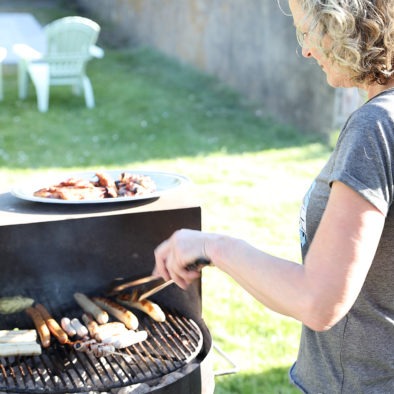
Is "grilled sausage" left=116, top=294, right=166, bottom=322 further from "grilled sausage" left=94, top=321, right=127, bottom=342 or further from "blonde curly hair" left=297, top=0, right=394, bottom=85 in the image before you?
"blonde curly hair" left=297, top=0, right=394, bottom=85

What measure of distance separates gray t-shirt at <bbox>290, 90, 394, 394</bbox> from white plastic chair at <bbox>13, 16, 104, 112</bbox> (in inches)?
355

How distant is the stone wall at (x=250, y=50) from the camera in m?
9.05

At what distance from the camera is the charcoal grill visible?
233cm

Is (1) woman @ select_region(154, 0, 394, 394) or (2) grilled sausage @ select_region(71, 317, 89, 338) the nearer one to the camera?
(1) woman @ select_region(154, 0, 394, 394)

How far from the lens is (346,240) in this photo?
4.34 feet

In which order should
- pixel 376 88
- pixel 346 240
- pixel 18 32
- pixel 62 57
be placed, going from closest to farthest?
pixel 346 240
pixel 376 88
pixel 62 57
pixel 18 32

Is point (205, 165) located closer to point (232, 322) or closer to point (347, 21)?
point (232, 322)

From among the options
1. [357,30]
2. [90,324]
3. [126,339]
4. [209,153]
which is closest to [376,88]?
[357,30]

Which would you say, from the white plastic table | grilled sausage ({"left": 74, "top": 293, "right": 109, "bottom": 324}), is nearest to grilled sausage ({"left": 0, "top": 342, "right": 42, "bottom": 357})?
grilled sausage ({"left": 74, "top": 293, "right": 109, "bottom": 324})

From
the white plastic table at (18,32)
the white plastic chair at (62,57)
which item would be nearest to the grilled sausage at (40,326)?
the white plastic chair at (62,57)

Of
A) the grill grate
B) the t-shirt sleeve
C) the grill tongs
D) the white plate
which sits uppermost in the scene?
the t-shirt sleeve

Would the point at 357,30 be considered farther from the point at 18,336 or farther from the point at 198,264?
the point at 18,336

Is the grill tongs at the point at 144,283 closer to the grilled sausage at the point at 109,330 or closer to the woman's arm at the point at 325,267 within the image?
the grilled sausage at the point at 109,330

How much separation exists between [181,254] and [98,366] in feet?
2.92
